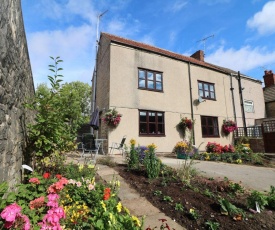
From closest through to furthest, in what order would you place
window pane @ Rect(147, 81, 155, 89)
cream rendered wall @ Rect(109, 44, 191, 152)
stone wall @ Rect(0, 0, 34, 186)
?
stone wall @ Rect(0, 0, 34, 186) < cream rendered wall @ Rect(109, 44, 191, 152) < window pane @ Rect(147, 81, 155, 89)

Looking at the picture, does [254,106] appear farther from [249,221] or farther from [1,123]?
[1,123]

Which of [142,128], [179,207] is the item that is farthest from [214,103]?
[179,207]

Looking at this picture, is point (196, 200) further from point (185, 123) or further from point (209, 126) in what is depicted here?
point (209, 126)

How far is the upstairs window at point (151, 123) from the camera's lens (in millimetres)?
10423

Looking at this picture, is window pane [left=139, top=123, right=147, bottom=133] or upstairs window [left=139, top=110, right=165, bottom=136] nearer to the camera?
window pane [left=139, top=123, right=147, bottom=133]

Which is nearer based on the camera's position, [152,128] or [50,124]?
[50,124]

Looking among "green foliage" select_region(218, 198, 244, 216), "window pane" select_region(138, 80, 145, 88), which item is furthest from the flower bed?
"window pane" select_region(138, 80, 145, 88)

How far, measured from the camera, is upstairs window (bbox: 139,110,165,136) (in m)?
10.4

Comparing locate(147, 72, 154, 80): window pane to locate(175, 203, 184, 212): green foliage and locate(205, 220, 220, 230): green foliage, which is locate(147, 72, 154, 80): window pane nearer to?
locate(175, 203, 184, 212): green foliage

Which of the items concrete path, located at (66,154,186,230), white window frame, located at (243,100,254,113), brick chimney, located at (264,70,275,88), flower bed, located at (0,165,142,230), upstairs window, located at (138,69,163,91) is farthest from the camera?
brick chimney, located at (264,70,275,88)

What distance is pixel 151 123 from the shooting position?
10711 millimetres

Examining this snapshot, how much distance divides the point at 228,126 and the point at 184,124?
3989mm

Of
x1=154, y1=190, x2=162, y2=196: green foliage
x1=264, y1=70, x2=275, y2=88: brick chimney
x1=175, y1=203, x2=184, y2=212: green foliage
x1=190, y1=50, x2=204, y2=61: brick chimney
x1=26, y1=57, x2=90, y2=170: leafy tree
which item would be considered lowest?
x1=175, y1=203, x2=184, y2=212: green foliage

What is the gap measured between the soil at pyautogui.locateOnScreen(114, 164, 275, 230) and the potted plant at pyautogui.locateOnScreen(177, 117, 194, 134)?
22.6 feet
